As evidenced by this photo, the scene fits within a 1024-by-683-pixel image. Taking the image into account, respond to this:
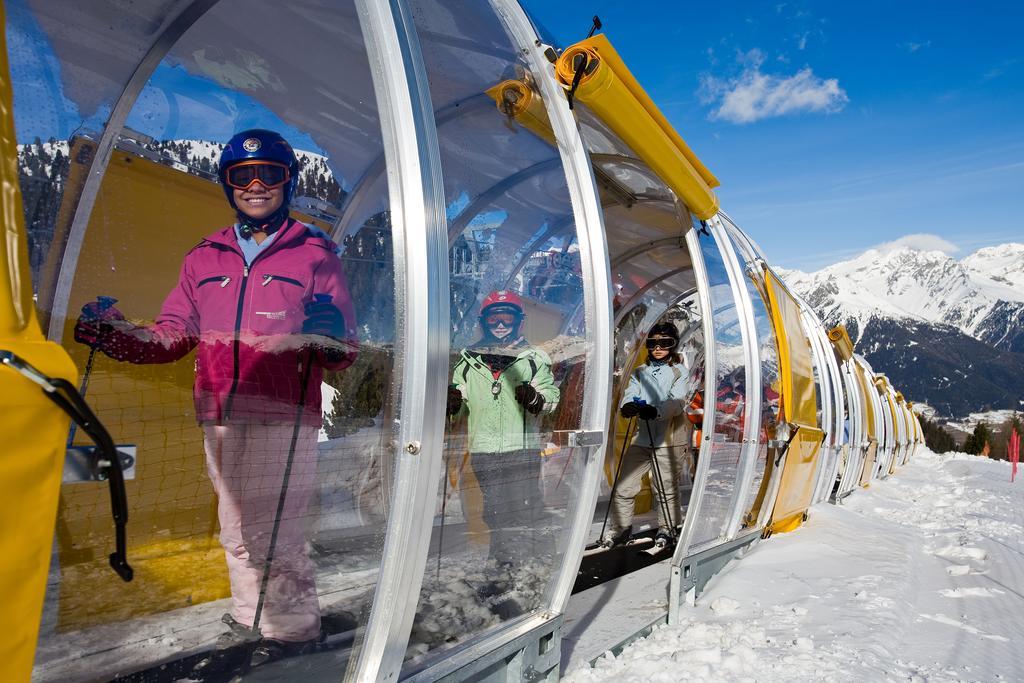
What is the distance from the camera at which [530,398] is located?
9.52 feet

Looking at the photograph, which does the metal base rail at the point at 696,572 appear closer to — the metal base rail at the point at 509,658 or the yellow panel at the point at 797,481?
the yellow panel at the point at 797,481

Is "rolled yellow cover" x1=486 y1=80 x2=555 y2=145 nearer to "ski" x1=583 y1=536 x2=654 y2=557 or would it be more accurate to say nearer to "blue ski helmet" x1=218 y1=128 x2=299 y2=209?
"blue ski helmet" x1=218 y1=128 x2=299 y2=209

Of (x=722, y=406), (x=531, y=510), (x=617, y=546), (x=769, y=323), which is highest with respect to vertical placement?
(x=769, y=323)

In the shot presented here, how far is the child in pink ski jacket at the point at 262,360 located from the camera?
213 centimetres

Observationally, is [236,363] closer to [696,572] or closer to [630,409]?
[696,572]

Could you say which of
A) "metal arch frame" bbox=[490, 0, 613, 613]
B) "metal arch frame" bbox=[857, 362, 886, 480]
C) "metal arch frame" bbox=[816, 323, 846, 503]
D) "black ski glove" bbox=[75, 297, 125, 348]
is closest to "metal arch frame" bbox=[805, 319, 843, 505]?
"metal arch frame" bbox=[816, 323, 846, 503]

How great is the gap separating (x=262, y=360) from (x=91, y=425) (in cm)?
101

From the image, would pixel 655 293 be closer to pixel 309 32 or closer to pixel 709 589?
pixel 709 589

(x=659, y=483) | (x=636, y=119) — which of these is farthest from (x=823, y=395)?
(x=636, y=119)

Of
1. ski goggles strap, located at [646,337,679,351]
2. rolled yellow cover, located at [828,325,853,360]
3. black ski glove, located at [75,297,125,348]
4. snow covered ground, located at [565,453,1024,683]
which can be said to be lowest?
snow covered ground, located at [565,453,1024,683]

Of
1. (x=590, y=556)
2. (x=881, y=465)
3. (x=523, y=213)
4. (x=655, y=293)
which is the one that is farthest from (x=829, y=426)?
(x=881, y=465)

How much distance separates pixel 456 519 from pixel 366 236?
3.43ft

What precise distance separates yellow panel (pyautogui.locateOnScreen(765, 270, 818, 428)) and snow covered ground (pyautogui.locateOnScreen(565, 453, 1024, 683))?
113cm

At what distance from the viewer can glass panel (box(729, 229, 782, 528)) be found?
5.40 meters
